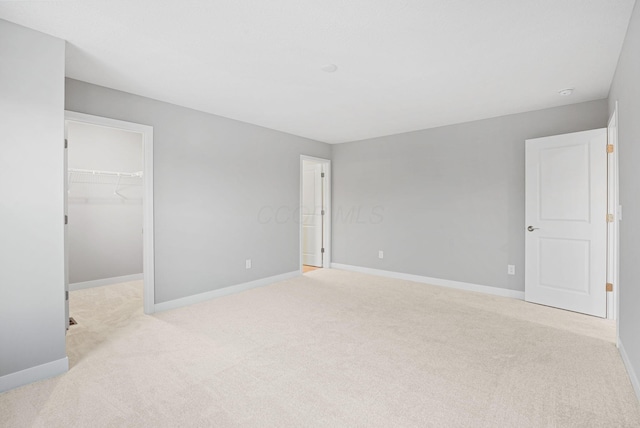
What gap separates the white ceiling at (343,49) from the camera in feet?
6.50

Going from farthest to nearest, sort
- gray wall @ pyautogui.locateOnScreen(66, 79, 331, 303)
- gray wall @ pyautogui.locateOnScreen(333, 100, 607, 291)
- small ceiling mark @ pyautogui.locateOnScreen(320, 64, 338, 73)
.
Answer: gray wall @ pyautogui.locateOnScreen(333, 100, 607, 291)
gray wall @ pyautogui.locateOnScreen(66, 79, 331, 303)
small ceiling mark @ pyautogui.locateOnScreen(320, 64, 338, 73)

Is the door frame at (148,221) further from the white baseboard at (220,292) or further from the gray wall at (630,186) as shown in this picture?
the gray wall at (630,186)

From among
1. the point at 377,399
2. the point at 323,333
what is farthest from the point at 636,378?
the point at 323,333

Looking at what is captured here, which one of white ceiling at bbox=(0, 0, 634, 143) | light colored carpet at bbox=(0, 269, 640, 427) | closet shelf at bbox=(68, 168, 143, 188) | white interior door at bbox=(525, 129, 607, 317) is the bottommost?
light colored carpet at bbox=(0, 269, 640, 427)

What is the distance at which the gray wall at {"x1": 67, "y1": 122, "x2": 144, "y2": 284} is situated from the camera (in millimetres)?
4613

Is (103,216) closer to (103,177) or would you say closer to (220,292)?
(103,177)

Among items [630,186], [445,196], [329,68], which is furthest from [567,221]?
[329,68]

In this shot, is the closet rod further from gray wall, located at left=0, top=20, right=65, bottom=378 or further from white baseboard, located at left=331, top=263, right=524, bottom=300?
white baseboard, located at left=331, top=263, right=524, bottom=300

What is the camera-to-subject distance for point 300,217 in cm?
540

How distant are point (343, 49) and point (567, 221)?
318 cm

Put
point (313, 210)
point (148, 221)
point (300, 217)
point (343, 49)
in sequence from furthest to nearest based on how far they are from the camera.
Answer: point (313, 210) → point (300, 217) → point (148, 221) → point (343, 49)

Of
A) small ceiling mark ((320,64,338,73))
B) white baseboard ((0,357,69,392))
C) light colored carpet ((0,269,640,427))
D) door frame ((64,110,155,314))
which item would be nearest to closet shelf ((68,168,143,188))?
door frame ((64,110,155,314))

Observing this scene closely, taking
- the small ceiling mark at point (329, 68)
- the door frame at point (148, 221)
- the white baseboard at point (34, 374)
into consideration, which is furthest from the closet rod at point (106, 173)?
the small ceiling mark at point (329, 68)

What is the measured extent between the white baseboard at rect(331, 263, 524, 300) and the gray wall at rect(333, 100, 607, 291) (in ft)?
0.22
